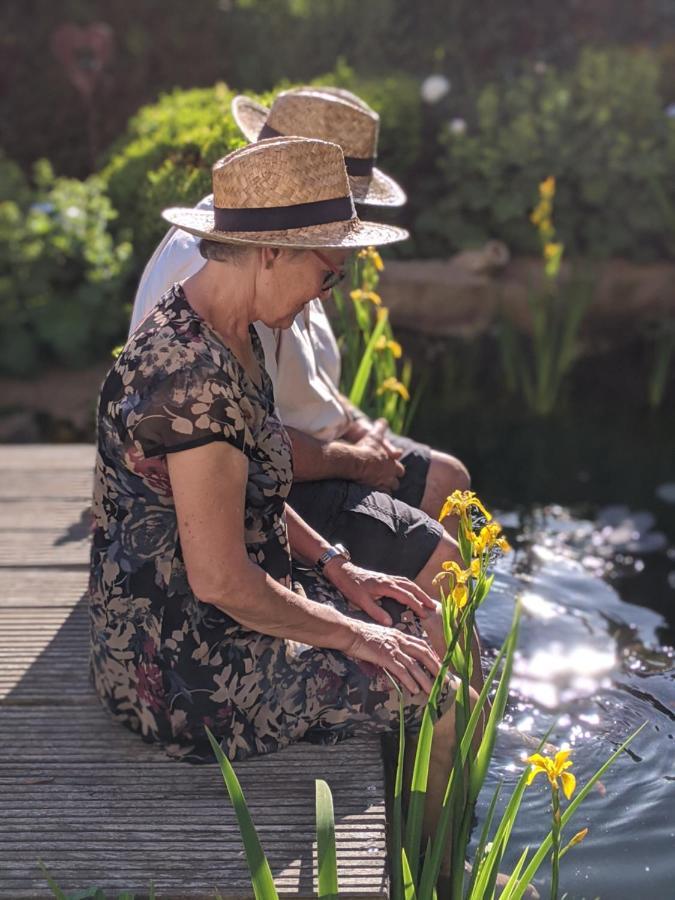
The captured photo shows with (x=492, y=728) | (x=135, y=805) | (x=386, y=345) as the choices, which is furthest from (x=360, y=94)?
(x=492, y=728)

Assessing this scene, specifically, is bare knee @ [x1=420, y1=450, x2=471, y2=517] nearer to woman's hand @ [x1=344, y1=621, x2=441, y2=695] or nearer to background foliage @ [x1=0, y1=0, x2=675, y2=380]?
woman's hand @ [x1=344, y1=621, x2=441, y2=695]

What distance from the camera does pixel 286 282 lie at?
6.74ft

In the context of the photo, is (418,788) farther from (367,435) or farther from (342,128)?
(342,128)

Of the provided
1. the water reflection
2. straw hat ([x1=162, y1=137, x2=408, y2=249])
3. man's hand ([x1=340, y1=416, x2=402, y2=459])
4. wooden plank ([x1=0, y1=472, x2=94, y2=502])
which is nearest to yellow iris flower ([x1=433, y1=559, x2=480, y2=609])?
straw hat ([x1=162, y1=137, x2=408, y2=249])

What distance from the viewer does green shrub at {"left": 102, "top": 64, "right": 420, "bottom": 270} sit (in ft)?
12.5

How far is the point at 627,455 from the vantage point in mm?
5648

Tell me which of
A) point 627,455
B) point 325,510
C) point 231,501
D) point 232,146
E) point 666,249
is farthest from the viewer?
point 666,249

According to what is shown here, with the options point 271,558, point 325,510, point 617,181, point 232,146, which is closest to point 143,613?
point 271,558

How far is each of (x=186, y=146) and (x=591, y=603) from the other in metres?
2.12

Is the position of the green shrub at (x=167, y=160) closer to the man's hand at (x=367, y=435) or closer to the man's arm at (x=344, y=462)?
the man's hand at (x=367, y=435)

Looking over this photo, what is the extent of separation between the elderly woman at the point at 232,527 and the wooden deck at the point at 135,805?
0.06 m

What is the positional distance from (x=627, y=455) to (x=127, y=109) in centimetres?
481

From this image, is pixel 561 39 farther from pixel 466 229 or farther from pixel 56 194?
pixel 56 194

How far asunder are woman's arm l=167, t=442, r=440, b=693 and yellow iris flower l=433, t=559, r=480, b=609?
360 mm
